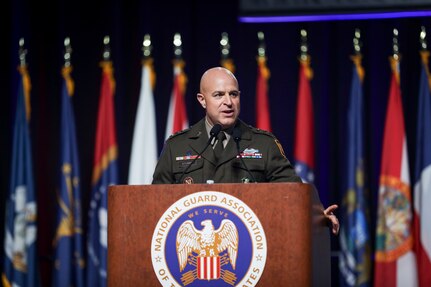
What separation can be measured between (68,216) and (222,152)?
3124 mm

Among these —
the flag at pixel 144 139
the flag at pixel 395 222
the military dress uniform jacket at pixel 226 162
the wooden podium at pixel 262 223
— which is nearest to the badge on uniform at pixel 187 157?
the military dress uniform jacket at pixel 226 162

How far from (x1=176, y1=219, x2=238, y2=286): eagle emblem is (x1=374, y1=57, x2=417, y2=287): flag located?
3503 mm

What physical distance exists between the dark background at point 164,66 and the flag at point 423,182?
253mm

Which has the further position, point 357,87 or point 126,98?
point 126,98

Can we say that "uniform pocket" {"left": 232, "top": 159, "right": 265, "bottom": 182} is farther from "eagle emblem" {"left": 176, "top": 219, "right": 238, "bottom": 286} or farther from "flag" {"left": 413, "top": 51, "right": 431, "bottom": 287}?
"flag" {"left": 413, "top": 51, "right": 431, "bottom": 287}

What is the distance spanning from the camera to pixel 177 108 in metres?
6.18

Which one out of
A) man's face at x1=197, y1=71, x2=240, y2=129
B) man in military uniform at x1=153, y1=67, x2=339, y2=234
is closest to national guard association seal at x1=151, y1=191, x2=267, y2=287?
man in military uniform at x1=153, y1=67, x2=339, y2=234

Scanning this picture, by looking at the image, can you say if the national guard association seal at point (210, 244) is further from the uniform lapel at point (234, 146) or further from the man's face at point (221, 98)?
the man's face at point (221, 98)

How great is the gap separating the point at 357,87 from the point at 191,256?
3872 mm

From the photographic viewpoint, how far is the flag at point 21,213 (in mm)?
5996

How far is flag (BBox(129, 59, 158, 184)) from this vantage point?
19.9ft

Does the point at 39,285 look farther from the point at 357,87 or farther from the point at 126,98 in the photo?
the point at 357,87

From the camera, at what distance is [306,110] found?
608cm

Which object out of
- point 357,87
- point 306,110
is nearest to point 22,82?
point 306,110
